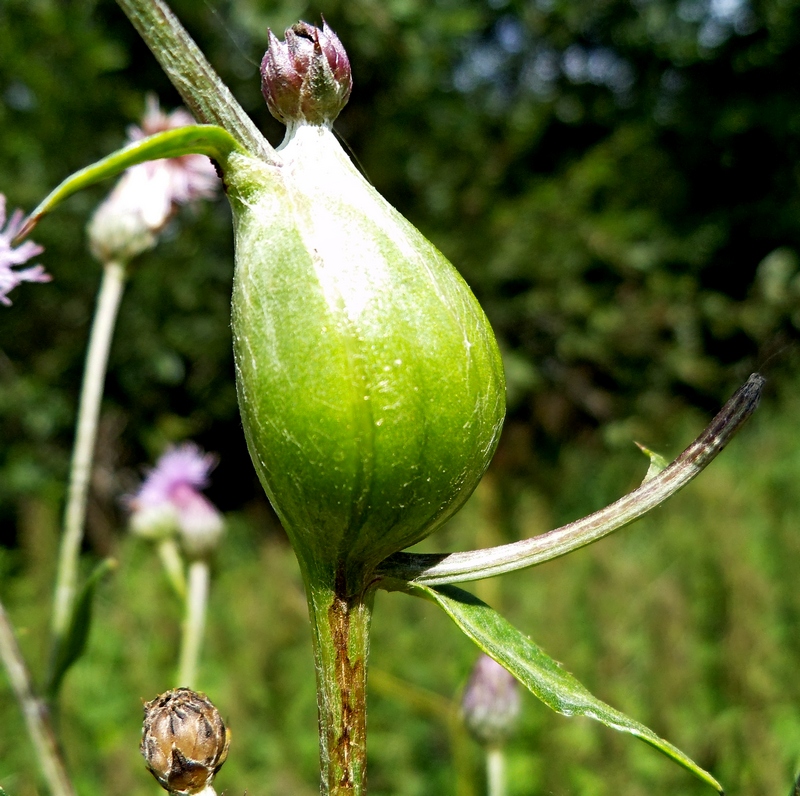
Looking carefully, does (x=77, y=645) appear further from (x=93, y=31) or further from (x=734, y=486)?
(x=93, y=31)

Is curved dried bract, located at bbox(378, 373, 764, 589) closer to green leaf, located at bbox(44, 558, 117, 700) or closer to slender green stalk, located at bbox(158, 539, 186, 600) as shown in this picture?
green leaf, located at bbox(44, 558, 117, 700)

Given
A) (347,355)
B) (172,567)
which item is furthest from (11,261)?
(172,567)

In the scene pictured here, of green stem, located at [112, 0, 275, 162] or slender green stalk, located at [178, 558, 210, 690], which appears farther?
slender green stalk, located at [178, 558, 210, 690]

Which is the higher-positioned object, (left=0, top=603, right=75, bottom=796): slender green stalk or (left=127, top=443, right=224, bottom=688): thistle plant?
(left=127, top=443, right=224, bottom=688): thistle plant

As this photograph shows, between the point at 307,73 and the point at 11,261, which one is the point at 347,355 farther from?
the point at 11,261

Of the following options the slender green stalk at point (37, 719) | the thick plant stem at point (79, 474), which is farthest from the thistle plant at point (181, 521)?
the slender green stalk at point (37, 719)

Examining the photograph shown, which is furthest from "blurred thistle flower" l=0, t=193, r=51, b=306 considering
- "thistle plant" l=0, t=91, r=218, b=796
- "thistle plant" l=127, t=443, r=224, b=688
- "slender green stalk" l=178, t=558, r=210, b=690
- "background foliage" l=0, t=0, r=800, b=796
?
"background foliage" l=0, t=0, r=800, b=796
